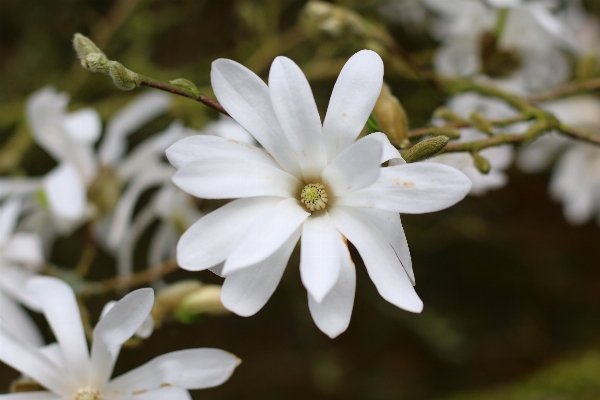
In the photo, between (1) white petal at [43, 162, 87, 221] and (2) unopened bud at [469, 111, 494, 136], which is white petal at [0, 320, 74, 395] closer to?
(1) white petal at [43, 162, 87, 221]

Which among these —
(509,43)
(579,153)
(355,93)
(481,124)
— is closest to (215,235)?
(355,93)

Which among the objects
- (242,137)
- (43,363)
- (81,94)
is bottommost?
(43,363)

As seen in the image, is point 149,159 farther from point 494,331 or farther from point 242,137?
point 494,331

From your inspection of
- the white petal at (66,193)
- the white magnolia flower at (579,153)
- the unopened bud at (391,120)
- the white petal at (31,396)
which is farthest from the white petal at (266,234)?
the white magnolia flower at (579,153)

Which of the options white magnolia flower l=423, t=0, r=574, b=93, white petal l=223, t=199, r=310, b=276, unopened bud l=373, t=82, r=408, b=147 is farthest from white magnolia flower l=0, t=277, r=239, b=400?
white magnolia flower l=423, t=0, r=574, b=93

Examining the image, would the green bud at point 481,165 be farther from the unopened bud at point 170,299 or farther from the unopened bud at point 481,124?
the unopened bud at point 170,299

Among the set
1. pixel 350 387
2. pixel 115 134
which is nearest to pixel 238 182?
pixel 115 134

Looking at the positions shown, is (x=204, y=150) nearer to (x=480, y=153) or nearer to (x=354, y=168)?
(x=354, y=168)
